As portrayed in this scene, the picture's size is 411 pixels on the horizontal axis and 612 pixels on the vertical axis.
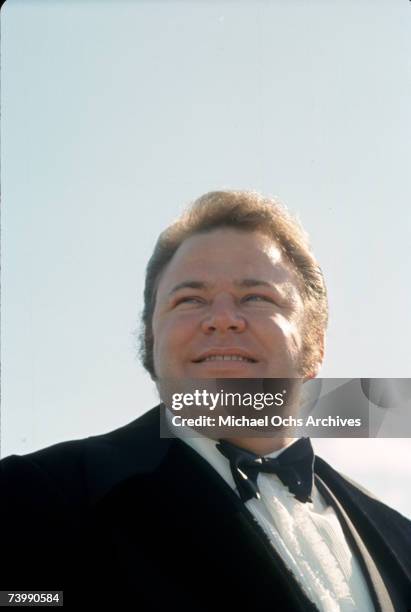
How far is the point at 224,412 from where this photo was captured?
9.03ft

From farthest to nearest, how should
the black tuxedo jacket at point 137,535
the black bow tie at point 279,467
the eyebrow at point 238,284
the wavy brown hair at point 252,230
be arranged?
the wavy brown hair at point 252,230 → the eyebrow at point 238,284 → the black bow tie at point 279,467 → the black tuxedo jacket at point 137,535

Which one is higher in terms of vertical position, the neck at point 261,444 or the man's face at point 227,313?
the man's face at point 227,313

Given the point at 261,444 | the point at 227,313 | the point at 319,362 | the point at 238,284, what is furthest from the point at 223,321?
the point at 319,362

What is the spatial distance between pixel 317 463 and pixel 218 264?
29.6 inches

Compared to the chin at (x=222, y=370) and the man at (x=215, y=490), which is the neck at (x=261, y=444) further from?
the chin at (x=222, y=370)

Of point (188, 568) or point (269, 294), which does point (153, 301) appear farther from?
point (188, 568)

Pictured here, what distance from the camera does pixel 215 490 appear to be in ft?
7.93

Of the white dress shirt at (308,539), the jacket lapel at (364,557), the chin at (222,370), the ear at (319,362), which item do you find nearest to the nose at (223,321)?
the chin at (222,370)

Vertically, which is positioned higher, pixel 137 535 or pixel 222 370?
pixel 222 370

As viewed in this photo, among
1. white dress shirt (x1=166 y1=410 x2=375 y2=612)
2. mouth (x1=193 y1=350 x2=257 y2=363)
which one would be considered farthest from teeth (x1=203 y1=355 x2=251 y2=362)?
white dress shirt (x1=166 y1=410 x2=375 y2=612)

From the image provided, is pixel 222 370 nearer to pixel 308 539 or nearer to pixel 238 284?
pixel 238 284

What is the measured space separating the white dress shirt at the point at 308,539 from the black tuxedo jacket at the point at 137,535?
0.22 ft

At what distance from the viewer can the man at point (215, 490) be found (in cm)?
219

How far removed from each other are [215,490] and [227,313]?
596 mm
